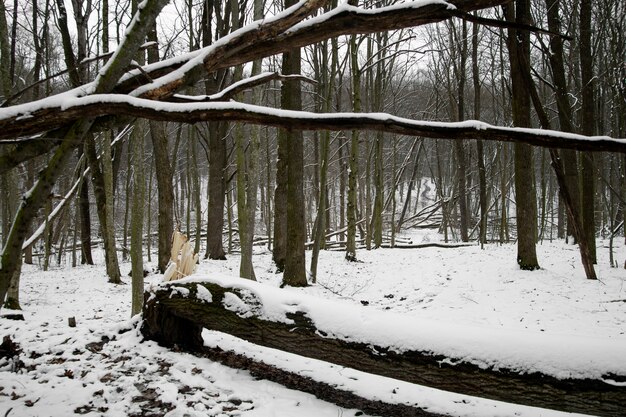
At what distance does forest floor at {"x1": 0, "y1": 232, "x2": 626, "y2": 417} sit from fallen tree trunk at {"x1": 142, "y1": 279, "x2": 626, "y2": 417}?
36cm

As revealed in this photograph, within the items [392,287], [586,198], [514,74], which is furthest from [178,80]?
[586,198]

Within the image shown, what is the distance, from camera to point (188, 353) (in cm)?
440

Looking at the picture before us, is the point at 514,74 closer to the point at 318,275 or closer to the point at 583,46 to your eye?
the point at 583,46

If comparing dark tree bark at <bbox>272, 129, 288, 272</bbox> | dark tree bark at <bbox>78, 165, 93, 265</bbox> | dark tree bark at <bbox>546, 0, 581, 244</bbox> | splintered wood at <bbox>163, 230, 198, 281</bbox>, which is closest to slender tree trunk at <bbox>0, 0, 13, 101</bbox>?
splintered wood at <bbox>163, 230, 198, 281</bbox>

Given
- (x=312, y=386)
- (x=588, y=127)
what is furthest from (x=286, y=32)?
(x=588, y=127)

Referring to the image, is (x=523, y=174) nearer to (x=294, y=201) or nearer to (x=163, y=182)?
(x=294, y=201)

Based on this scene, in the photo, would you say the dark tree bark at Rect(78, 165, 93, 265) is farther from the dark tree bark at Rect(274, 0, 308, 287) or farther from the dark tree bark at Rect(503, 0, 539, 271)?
the dark tree bark at Rect(503, 0, 539, 271)

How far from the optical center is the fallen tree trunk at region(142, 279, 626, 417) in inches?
107

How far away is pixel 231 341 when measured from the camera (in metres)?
4.95

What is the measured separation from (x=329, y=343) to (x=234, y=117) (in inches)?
83.0

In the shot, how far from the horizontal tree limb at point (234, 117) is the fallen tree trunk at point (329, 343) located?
1769 mm

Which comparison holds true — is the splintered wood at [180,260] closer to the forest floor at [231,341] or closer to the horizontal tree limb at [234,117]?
the forest floor at [231,341]

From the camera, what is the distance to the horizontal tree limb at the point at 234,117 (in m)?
2.12

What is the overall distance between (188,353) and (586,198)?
10.1 m
